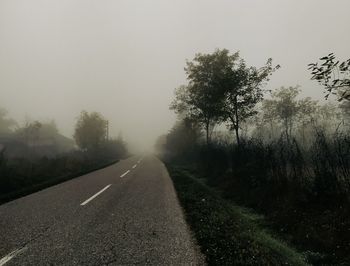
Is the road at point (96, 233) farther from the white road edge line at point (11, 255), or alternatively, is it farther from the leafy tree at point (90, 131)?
→ the leafy tree at point (90, 131)

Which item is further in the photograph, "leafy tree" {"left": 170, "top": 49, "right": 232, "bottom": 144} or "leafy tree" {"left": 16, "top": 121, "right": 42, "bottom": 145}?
"leafy tree" {"left": 16, "top": 121, "right": 42, "bottom": 145}

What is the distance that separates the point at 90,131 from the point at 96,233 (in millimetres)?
59756

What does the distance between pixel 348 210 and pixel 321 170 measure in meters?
1.84

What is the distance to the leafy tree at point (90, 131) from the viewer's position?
63156 millimetres

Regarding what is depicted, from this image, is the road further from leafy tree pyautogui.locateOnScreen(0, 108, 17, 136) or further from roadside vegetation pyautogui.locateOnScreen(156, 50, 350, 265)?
leafy tree pyautogui.locateOnScreen(0, 108, 17, 136)

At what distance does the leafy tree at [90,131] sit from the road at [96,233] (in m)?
54.4

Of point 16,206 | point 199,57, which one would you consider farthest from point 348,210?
point 199,57

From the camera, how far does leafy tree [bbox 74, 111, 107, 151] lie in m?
63.2

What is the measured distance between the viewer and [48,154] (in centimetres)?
7662

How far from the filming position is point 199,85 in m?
28.0

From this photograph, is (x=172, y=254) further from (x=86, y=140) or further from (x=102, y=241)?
(x=86, y=140)

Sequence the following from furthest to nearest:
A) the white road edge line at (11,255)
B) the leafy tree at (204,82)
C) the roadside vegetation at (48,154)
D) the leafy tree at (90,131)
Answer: the leafy tree at (90,131) < the leafy tree at (204,82) < the roadside vegetation at (48,154) < the white road edge line at (11,255)

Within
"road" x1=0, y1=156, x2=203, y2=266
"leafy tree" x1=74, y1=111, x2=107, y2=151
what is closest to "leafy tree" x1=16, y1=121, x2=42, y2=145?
"leafy tree" x1=74, y1=111, x2=107, y2=151

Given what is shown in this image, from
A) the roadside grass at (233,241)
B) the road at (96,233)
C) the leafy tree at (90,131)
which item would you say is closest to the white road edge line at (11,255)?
the road at (96,233)
